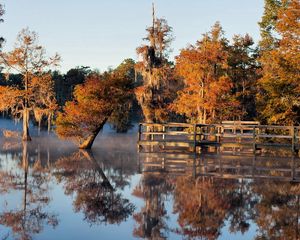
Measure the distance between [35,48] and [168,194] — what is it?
2750cm

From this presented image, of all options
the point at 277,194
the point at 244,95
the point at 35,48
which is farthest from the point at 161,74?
the point at 277,194

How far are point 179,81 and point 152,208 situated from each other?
132 ft

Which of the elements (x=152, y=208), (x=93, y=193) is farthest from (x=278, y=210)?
(x=93, y=193)

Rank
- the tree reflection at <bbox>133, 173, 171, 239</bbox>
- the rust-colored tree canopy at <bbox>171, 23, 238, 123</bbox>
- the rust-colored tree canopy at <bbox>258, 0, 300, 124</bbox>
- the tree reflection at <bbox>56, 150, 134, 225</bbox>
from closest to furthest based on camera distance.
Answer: the tree reflection at <bbox>133, 173, 171, 239</bbox>, the tree reflection at <bbox>56, 150, 134, 225</bbox>, the rust-colored tree canopy at <bbox>258, 0, 300, 124</bbox>, the rust-colored tree canopy at <bbox>171, 23, 238, 123</bbox>

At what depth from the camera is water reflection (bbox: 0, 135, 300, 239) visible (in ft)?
30.3

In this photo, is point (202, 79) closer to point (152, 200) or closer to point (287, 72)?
point (287, 72)

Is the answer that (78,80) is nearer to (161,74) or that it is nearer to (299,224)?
(161,74)

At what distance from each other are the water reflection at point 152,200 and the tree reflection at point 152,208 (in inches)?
0.8

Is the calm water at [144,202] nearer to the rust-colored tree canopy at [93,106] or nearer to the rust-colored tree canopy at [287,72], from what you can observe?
the rust-colored tree canopy at [93,106]

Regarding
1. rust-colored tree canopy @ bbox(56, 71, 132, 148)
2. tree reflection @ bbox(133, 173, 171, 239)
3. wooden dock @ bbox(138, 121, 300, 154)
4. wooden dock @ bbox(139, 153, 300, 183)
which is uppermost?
rust-colored tree canopy @ bbox(56, 71, 132, 148)

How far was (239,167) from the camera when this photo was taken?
19875 mm

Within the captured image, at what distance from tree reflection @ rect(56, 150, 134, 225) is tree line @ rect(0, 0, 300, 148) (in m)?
7.48

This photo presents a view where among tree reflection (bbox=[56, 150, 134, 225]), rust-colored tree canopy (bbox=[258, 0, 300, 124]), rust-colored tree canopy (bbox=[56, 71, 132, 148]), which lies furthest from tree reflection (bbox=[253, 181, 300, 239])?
rust-colored tree canopy (bbox=[258, 0, 300, 124])

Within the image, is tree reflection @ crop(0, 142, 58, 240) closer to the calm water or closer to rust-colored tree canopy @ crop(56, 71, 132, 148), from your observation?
the calm water
